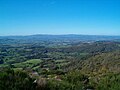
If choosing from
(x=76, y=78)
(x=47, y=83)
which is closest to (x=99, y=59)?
(x=76, y=78)

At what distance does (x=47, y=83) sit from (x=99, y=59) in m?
105

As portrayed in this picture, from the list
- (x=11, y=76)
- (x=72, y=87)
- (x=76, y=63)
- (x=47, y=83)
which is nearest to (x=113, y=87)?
(x=72, y=87)

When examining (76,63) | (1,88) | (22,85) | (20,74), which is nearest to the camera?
(1,88)

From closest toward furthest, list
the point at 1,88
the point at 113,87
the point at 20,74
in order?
1. the point at 1,88
2. the point at 20,74
3. the point at 113,87

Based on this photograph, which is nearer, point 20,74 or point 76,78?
point 20,74

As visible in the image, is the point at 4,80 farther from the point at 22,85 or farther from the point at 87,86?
the point at 87,86

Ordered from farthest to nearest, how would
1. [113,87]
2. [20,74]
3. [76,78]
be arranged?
[76,78]
[113,87]
[20,74]

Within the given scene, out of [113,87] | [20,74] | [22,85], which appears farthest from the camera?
[113,87]

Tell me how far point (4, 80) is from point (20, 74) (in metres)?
3.12

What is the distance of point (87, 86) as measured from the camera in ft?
88.5

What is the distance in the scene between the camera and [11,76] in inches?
832

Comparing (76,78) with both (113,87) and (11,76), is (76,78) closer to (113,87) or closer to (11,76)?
(113,87)

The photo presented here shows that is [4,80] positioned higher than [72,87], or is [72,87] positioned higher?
[4,80]

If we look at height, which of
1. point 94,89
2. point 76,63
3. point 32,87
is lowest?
point 76,63
